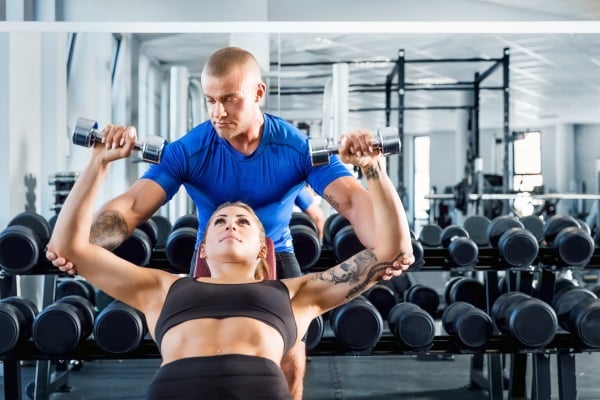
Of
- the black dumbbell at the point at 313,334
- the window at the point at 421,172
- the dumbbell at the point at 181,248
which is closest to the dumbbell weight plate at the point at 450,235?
the black dumbbell at the point at 313,334

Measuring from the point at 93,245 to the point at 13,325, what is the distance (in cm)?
94

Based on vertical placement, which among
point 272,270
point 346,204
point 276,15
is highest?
point 276,15

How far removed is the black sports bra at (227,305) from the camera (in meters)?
1.64

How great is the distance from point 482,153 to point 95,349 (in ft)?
38.4

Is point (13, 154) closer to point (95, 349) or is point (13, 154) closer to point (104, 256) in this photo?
point (95, 349)

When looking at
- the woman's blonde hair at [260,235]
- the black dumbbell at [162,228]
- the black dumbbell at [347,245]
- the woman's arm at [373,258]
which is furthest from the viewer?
the black dumbbell at [162,228]

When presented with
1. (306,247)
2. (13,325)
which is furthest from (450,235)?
(13,325)

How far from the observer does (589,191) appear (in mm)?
12922

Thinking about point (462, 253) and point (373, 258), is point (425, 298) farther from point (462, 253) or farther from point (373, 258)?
point (373, 258)

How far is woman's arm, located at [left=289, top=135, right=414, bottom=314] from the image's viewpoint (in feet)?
5.30

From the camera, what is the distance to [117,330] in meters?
2.45

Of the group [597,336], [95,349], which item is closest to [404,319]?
[597,336]

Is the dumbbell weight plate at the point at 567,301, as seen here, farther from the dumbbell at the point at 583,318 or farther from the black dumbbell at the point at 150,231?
the black dumbbell at the point at 150,231

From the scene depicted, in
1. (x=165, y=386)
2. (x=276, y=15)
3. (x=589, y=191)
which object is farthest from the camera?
(x=589, y=191)
